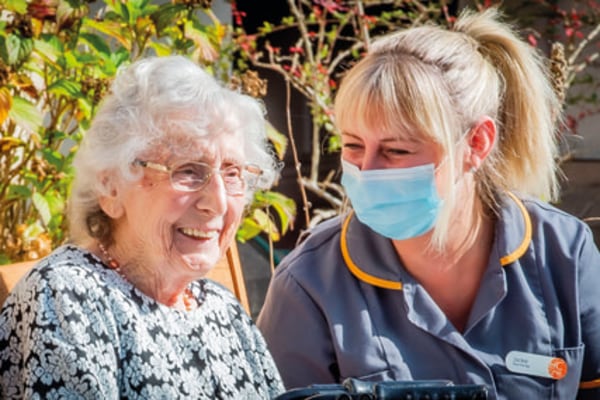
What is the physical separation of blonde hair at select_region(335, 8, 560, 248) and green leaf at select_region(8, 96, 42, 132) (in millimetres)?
1031

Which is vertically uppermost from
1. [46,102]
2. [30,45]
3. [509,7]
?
[30,45]

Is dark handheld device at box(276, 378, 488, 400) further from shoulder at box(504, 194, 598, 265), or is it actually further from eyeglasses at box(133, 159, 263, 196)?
shoulder at box(504, 194, 598, 265)

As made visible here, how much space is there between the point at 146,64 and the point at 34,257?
1.14 metres

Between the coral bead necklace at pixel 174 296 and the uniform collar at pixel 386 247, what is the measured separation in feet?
1.59

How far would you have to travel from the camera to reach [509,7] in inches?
292

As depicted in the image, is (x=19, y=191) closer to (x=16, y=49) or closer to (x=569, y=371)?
(x=16, y=49)

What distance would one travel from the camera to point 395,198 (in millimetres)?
2557

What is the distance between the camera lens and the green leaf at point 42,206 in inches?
121

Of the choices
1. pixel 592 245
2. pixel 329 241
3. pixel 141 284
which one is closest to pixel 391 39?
pixel 329 241

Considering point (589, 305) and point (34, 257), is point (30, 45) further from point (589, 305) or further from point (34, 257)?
point (589, 305)

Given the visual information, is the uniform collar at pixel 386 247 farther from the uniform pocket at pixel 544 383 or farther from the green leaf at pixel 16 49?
the green leaf at pixel 16 49

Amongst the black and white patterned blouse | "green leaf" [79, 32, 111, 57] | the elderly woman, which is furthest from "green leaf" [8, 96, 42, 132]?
the black and white patterned blouse

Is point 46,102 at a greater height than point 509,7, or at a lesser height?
greater

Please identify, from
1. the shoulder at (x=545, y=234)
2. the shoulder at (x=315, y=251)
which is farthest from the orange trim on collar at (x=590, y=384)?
the shoulder at (x=315, y=251)
